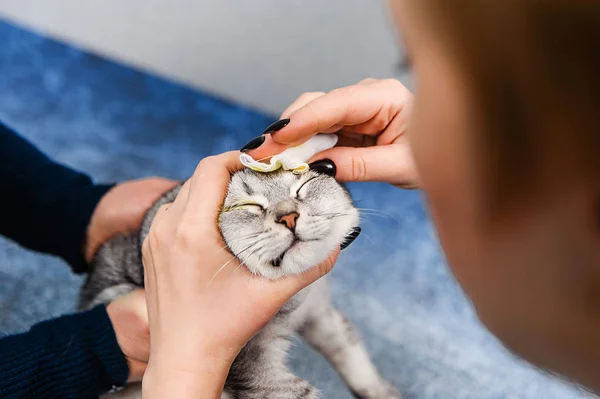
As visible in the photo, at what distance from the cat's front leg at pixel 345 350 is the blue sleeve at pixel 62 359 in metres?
0.31

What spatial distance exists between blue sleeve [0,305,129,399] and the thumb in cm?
39

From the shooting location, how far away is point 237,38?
150 centimetres

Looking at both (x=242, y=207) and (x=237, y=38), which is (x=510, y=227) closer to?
(x=242, y=207)

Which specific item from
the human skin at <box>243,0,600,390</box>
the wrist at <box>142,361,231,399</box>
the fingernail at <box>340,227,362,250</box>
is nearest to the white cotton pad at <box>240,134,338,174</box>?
the fingernail at <box>340,227,362,250</box>

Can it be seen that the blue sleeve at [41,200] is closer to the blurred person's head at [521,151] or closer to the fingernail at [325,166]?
the fingernail at [325,166]

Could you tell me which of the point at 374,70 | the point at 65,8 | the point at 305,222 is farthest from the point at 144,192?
the point at 65,8

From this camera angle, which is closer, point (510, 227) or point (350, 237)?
point (510, 227)

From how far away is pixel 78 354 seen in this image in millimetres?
738

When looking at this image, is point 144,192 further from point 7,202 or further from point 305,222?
point 305,222

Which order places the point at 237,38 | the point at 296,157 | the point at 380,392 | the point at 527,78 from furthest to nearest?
the point at 237,38, the point at 380,392, the point at 296,157, the point at 527,78

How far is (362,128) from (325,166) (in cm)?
9

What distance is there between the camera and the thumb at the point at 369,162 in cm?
70

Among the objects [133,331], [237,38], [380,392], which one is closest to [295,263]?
[133,331]

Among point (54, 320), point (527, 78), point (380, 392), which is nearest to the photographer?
point (527, 78)
